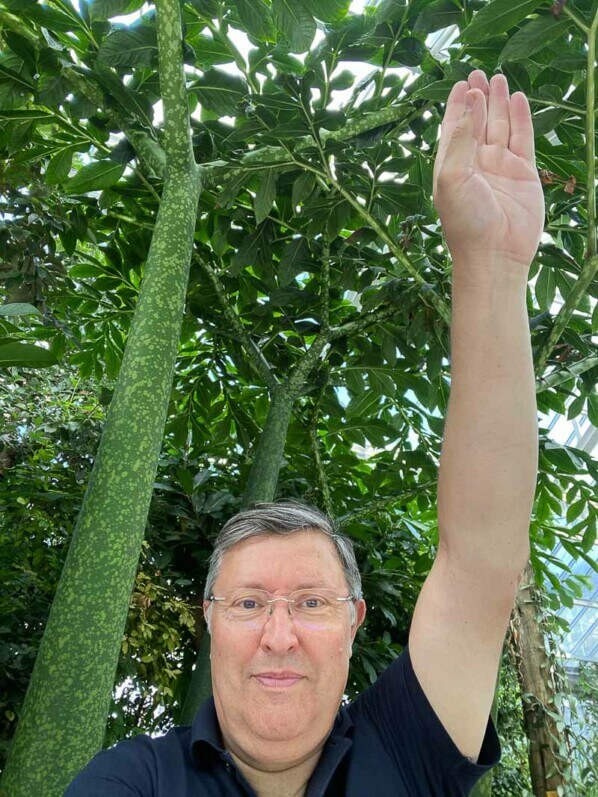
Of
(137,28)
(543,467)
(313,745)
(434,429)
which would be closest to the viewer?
(313,745)

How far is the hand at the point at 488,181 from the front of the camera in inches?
55.7

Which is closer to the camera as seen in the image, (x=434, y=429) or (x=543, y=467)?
(x=543, y=467)

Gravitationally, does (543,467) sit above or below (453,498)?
above

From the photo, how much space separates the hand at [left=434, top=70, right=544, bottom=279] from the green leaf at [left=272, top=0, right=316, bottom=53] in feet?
3.29

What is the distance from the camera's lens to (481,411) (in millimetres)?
1358

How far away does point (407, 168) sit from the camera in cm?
299

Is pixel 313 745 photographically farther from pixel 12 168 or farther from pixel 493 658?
pixel 12 168

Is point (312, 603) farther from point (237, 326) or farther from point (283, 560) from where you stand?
point (237, 326)

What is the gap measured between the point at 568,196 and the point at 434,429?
161 cm

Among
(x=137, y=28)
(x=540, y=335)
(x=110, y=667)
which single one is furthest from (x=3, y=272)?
(x=540, y=335)

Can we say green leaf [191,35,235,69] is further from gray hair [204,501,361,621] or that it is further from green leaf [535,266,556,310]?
gray hair [204,501,361,621]

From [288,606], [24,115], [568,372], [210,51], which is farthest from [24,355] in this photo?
[568,372]

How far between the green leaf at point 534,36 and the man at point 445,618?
82 centimetres

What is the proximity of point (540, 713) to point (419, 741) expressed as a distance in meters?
4.01
